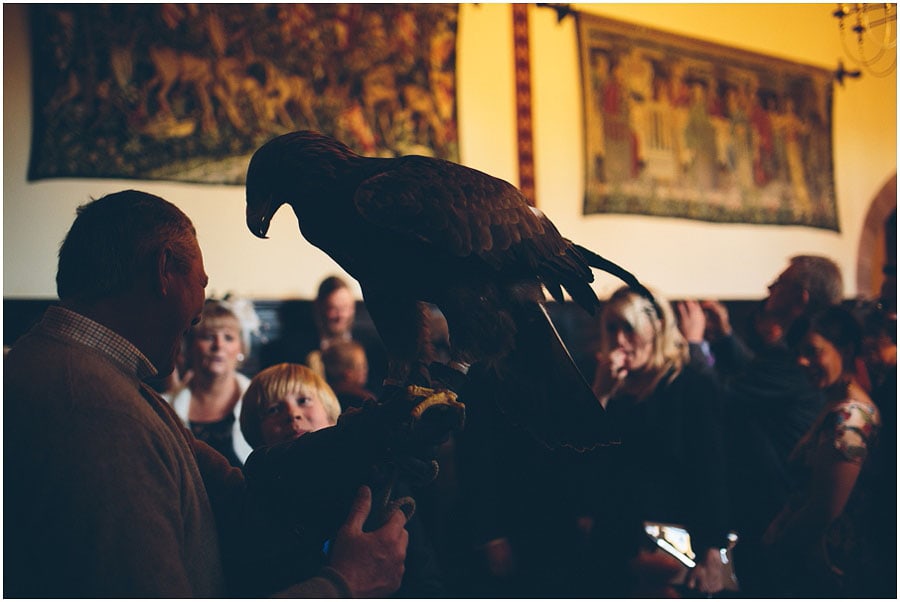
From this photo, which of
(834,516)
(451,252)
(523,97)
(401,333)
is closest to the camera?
(451,252)

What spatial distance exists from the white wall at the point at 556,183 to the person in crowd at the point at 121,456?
3.26m

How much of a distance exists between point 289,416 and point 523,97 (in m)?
4.50

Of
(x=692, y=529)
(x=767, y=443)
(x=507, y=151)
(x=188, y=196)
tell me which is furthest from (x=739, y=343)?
(x=188, y=196)

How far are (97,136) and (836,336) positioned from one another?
377 centimetres

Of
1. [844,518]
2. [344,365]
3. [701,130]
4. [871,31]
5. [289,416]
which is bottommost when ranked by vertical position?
[844,518]

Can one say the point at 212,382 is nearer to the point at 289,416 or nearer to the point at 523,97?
the point at 289,416

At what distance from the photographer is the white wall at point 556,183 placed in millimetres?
4557

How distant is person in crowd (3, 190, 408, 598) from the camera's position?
115 cm

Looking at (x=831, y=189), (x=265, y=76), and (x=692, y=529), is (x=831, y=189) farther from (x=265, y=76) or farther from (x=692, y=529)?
(x=692, y=529)

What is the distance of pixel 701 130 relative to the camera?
7047mm

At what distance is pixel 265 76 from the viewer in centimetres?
529

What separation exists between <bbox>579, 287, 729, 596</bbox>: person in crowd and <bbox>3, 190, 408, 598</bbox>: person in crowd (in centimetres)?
137

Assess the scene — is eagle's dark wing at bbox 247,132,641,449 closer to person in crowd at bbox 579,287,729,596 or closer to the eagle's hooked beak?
the eagle's hooked beak

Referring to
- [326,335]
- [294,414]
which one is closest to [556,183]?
[326,335]
